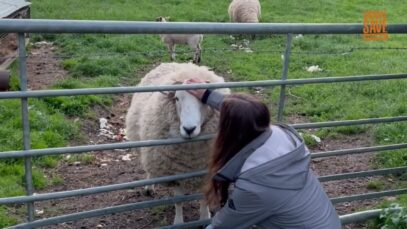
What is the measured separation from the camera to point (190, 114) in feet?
12.0

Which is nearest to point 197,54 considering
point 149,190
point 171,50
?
point 171,50

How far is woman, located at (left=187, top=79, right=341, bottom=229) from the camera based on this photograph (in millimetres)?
2650

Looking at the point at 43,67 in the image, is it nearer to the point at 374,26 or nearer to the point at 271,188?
the point at 374,26

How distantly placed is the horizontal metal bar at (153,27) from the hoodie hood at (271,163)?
697 mm

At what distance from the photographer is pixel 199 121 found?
3664 mm

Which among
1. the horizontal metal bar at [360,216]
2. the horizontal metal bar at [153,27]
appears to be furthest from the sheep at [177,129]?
the horizontal metal bar at [360,216]

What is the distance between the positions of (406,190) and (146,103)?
2.03m

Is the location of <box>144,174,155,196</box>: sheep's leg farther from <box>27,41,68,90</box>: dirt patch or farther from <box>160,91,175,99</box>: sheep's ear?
<box>27,41,68,90</box>: dirt patch

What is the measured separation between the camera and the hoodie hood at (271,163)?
265 centimetres

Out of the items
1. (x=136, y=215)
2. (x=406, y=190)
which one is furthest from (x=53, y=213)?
(x=406, y=190)

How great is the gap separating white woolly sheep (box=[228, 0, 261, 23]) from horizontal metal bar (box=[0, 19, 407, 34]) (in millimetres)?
9654

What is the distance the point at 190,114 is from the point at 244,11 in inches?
387

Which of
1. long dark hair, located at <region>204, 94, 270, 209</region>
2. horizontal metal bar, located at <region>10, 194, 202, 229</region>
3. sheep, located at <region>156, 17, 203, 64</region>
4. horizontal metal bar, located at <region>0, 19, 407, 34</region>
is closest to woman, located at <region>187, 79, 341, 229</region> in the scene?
long dark hair, located at <region>204, 94, 270, 209</region>

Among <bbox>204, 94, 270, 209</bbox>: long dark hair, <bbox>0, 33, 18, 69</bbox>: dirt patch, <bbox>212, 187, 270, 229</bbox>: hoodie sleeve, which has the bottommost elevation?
<bbox>0, 33, 18, 69</bbox>: dirt patch
